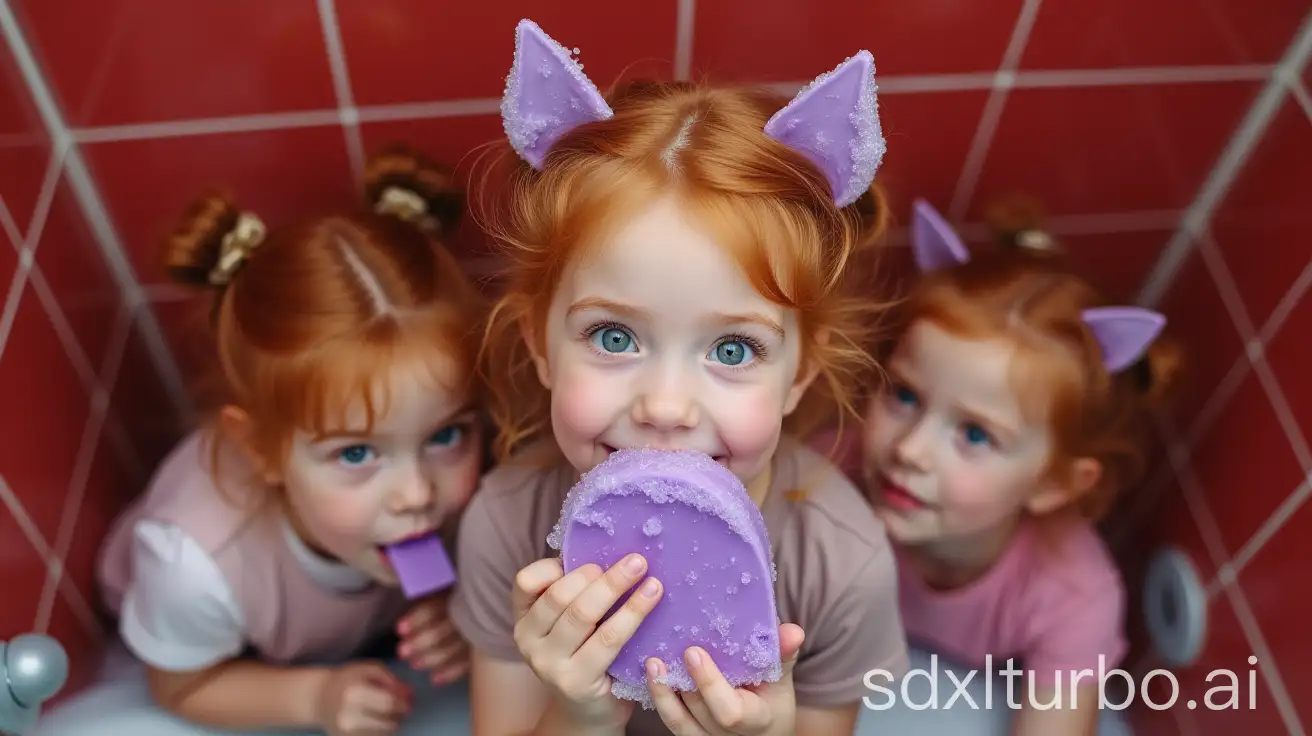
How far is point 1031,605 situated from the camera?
113cm

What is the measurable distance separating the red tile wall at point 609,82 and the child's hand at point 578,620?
18.3 inches

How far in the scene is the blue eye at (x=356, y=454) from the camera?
37.9 inches

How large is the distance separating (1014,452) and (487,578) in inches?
19.3

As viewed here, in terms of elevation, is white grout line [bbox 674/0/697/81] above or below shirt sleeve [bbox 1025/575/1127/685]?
above

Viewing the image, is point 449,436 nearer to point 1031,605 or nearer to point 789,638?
point 789,638

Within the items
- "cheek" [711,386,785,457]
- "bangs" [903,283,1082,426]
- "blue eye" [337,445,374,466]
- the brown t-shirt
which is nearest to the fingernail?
"cheek" [711,386,785,457]

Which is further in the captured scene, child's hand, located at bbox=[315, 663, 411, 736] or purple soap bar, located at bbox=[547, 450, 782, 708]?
child's hand, located at bbox=[315, 663, 411, 736]

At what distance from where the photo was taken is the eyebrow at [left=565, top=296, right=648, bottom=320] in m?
0.75

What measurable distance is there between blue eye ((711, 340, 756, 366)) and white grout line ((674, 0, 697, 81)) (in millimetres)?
325

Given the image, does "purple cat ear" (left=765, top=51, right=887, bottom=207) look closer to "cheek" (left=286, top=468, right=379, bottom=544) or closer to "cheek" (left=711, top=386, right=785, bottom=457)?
"cheek" (left=711, top=386, right=785, bottom=457)

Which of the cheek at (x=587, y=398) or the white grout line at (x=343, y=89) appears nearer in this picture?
the cheek at (x=587, y=398)

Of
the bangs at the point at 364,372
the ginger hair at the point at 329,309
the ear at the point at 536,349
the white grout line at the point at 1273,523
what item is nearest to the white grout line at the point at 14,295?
the ginger hair at the point at 329,309

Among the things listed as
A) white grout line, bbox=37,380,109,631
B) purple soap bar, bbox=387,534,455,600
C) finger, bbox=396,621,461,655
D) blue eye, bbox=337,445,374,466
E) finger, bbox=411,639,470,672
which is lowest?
finger, bbox=411,639,470,672

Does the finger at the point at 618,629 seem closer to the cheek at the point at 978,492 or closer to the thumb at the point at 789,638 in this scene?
the thumb at the point at 789,638
